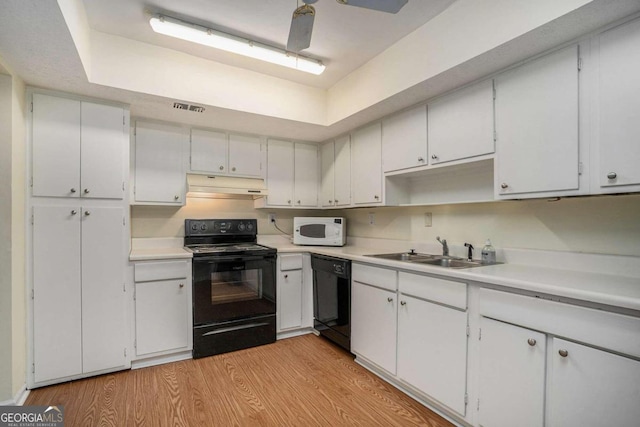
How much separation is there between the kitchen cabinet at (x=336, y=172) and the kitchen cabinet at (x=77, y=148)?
205 centimetres

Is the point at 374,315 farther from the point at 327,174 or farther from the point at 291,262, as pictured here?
the point at 327,174

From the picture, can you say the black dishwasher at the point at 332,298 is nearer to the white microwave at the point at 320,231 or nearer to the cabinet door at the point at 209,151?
the white microwave at the point at 320,231

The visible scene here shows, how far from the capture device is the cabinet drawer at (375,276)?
2.31 m

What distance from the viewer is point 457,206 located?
2580 millimetres

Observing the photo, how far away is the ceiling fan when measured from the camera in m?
1.37

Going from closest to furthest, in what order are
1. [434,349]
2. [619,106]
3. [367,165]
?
[619,106]
[434,349]
[367,165]

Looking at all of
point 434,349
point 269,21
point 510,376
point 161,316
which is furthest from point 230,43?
point 510,376

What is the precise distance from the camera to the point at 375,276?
97.3 inches

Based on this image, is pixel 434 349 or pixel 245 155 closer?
pixel 434 349

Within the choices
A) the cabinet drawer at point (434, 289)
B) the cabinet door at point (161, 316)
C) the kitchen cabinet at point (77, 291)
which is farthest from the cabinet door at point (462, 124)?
the kitchen cabinet at point (77, 291)

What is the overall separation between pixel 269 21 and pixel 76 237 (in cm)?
214

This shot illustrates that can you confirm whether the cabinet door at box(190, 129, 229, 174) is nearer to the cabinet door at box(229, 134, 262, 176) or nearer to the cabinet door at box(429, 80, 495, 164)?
the cabinet door at box(229, 134, 262, 176)

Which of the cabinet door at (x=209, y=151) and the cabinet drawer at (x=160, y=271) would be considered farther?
the cabinet door at (x=209, y=151)

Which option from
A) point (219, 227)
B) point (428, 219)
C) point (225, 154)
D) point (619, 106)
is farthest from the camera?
point (219, 227)
